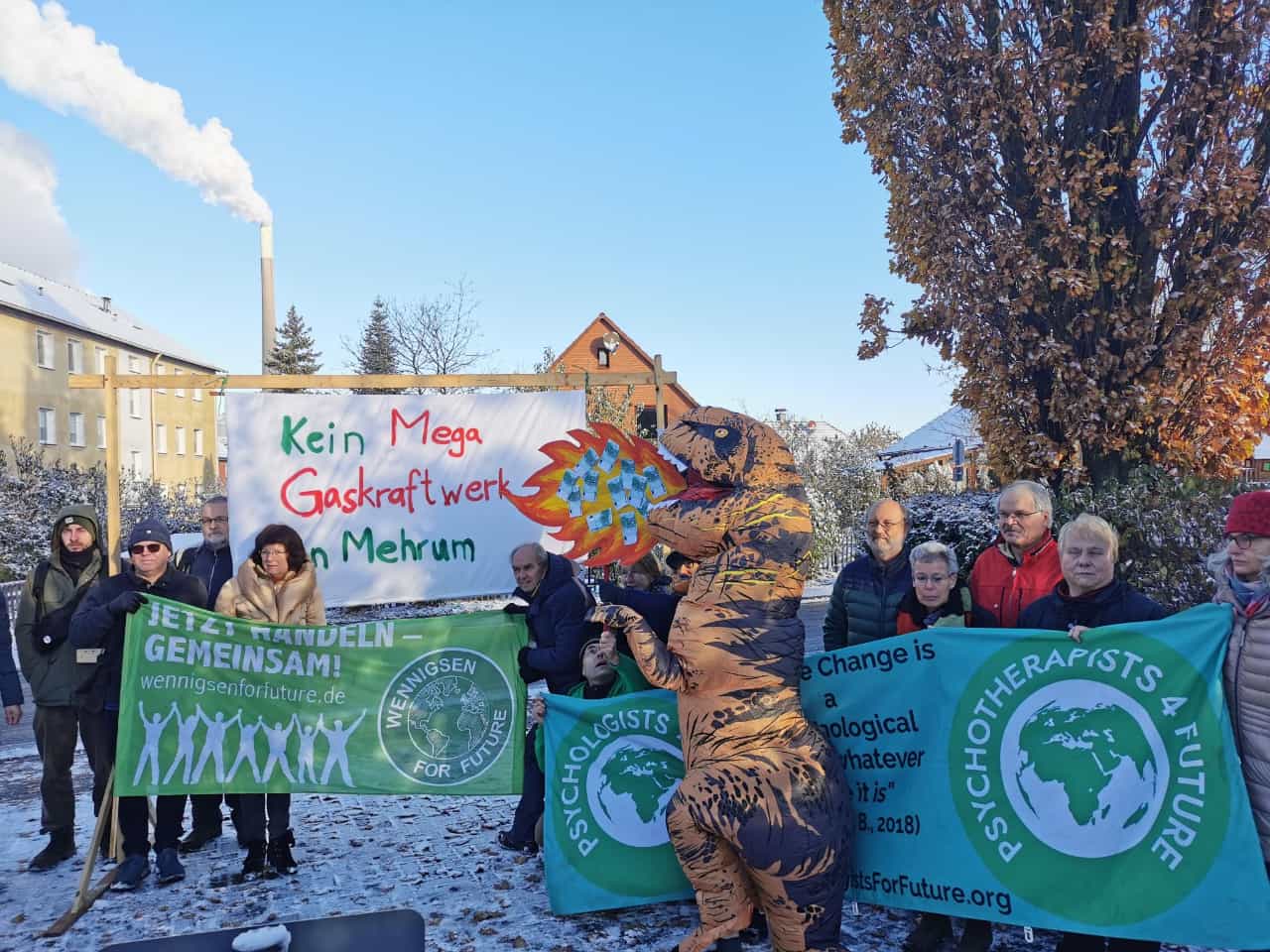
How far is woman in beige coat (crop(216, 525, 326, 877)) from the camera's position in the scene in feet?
13.9

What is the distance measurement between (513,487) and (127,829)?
2736 mm

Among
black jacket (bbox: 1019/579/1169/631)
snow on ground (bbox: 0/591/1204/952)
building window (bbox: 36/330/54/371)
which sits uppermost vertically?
building window (bbox: 36/330/54/371)

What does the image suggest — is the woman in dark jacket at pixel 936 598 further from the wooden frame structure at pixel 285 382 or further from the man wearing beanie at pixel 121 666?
the man wearing beanie at pixel 121 666

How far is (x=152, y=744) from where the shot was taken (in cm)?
411

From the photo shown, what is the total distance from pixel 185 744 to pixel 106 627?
0.68 metres

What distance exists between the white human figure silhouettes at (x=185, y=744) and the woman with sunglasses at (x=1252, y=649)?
14.4 feet

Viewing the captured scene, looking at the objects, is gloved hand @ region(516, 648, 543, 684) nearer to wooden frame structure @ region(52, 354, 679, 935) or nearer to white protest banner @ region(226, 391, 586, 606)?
white protest banner @ region(226, 391, 586, 606)

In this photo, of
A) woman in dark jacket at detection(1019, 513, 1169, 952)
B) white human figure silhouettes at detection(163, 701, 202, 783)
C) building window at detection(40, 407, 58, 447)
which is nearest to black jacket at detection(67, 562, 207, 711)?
white human figure silhouettes at detection(163, 701, 202, 783)

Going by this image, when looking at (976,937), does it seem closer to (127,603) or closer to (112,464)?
(127,603)

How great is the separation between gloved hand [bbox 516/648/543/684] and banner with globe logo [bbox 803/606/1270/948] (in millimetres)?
1449

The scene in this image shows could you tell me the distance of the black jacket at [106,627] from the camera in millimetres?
4109

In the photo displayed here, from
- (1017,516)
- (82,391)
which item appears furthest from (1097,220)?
(82,391)

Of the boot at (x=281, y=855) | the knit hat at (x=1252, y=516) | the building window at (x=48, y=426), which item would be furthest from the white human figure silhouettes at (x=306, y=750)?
the building window at (x=48, y=426)

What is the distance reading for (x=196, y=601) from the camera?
4.43 metres
